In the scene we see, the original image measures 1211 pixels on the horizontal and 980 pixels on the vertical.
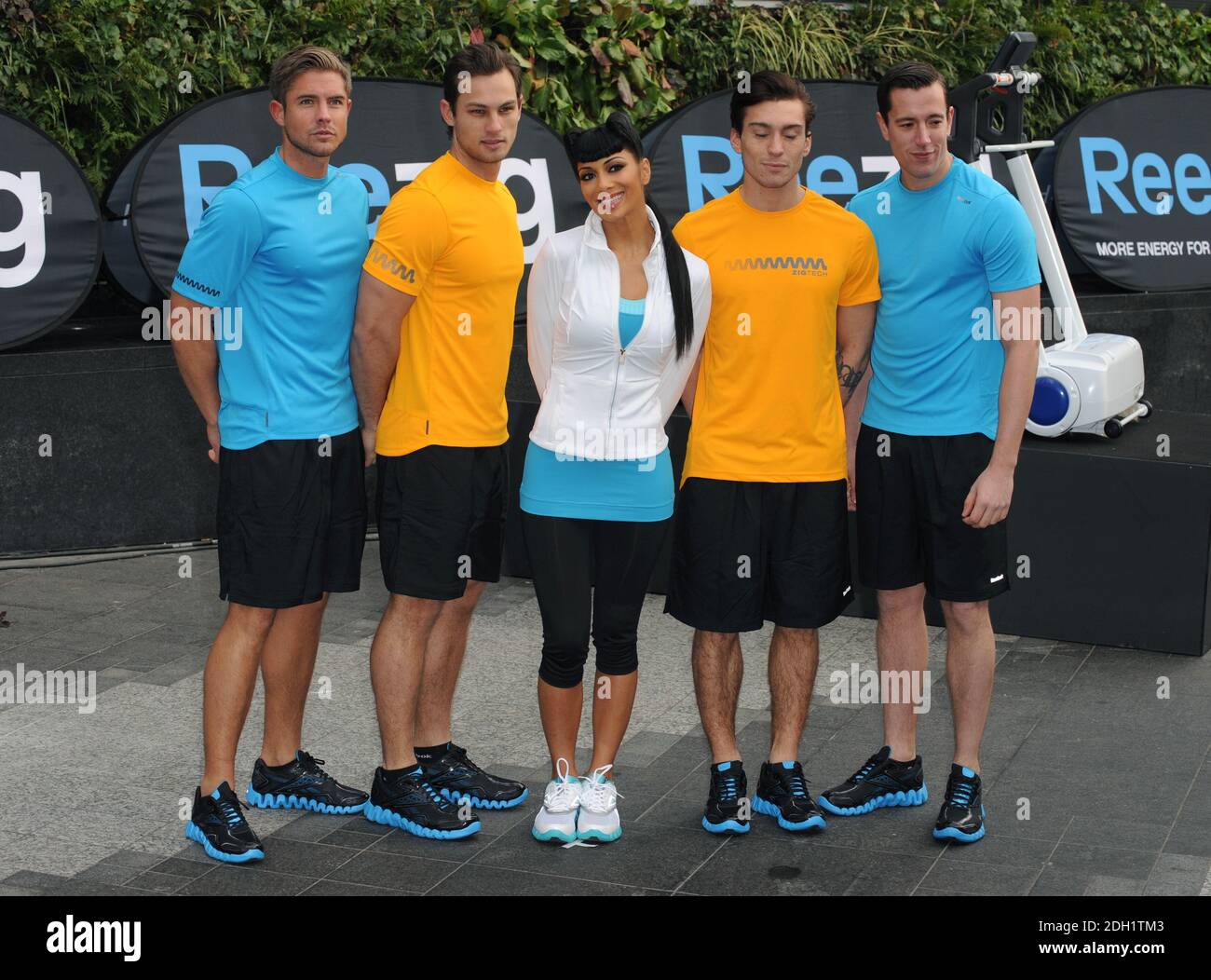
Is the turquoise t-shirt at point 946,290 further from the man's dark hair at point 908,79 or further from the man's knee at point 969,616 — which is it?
the man's knee at point 969,616

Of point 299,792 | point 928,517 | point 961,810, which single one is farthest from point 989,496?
point 299,792

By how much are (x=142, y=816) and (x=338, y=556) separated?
1.02 meters

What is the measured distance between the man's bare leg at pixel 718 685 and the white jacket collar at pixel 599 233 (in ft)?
3.81

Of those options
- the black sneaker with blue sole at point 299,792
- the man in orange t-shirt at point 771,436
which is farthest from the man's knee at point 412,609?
the man in orange t-shirt at point 771,436

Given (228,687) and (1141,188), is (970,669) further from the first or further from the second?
(1141,188)

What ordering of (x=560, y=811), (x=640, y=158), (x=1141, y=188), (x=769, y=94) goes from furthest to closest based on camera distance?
(x=1141, y=188), (x=560, y=811), (x=769, y=94), (x=640, y=158)

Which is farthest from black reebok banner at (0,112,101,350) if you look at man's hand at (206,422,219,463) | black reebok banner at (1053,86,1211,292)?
black reebok banner at (1053,86,1211,292)

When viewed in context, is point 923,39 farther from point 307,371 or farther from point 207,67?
point 307,371

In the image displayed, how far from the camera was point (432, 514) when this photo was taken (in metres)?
4.63

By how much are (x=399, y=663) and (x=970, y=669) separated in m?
1.70

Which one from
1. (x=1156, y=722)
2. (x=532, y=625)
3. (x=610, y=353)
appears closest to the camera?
(x=610, y=353)

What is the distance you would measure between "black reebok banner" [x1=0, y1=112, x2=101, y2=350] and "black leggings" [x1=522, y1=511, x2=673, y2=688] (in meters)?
3.87

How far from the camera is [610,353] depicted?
443cm
